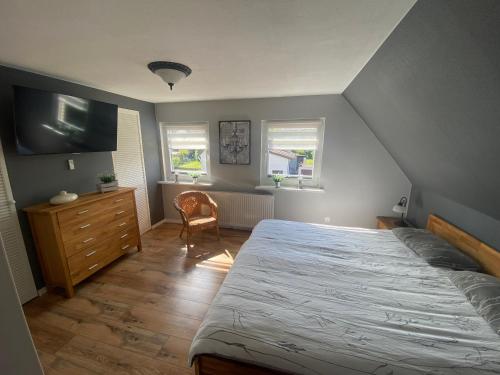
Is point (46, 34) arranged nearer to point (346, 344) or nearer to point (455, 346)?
point (346, 344)

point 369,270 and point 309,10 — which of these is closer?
point 309,10

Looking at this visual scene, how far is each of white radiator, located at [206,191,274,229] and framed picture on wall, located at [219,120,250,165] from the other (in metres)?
0.63

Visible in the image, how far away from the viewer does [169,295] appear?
2.27 meters

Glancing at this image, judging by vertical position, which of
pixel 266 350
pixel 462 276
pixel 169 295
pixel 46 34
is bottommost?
pixel 169 295

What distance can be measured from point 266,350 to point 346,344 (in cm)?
45

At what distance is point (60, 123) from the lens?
2213 millimetres

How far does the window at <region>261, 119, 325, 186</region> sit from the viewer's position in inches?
133

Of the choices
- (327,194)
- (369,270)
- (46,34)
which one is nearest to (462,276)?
(369,270)

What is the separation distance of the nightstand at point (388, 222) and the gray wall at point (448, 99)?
0.55 meters

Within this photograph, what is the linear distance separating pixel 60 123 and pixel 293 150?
124 inches

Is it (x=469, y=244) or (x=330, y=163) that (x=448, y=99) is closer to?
(x=469, y=244)

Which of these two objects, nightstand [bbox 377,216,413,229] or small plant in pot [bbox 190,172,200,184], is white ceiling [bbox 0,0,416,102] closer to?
small plant in pot [bbox 190,172,200,184]

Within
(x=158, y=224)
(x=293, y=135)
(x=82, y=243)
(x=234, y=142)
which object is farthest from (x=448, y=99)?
(x=158, y=224)

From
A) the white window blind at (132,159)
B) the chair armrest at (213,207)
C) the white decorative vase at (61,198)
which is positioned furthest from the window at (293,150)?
the white decorative vase at (61,198)
